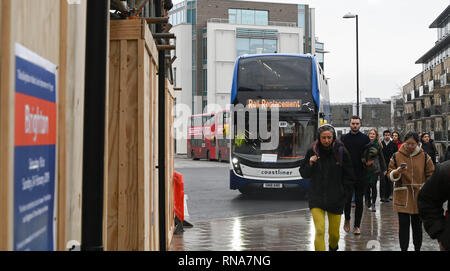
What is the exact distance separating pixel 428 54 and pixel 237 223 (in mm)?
73855

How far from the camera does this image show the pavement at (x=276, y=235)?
27.3ft

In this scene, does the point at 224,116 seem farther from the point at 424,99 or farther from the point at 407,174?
the point at 424,99

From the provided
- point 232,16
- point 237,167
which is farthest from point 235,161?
point 232,16

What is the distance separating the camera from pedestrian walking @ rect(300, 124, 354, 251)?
6.59 metres

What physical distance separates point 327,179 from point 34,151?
497 centimetres

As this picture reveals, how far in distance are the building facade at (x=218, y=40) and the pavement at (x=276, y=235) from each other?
5460cm

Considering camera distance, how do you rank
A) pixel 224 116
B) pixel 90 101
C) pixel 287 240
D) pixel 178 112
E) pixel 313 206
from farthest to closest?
1. pixel 178 112
2. pixel 224 116
3. pixel 287 240
4. pixel 313 206
5. pixel 90 101

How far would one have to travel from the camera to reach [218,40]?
220ft

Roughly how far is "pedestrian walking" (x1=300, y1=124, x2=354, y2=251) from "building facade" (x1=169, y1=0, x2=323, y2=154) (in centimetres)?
5924

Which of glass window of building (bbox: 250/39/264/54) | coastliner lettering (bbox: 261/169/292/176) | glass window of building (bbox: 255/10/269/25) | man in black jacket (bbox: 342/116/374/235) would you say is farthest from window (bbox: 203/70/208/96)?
man in black jacket (bbox: 342/116/374/235)

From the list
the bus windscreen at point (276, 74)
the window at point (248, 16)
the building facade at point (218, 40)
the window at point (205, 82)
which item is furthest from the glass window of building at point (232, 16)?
the bus windscreen at point (276, 74)

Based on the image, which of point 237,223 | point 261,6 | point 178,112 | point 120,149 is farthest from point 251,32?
point 120,149

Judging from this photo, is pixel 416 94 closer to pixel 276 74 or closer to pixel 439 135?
pixel 439 135

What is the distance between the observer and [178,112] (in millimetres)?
67688
